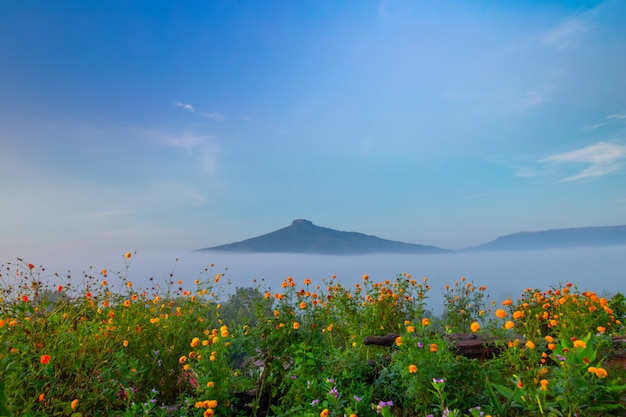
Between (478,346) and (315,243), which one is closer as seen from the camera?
(478,346)

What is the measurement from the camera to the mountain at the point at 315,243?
54959 millimetres

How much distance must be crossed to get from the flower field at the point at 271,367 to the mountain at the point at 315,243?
152 feet

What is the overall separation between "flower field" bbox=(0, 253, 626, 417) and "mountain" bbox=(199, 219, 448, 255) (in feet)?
152

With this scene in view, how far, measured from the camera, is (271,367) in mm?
4523

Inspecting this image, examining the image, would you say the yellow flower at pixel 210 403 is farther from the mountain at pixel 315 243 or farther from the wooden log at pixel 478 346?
the mountain at pixel 315 243

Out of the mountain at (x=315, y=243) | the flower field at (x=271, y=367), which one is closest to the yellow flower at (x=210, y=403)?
the flower field at (x=271, y=367)

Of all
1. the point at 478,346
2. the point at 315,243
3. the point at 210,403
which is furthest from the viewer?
the point at 315,243

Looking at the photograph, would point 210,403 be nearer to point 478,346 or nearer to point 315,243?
point 478,346

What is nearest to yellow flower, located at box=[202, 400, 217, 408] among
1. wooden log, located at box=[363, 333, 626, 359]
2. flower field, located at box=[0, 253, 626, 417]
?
flower field, located at box=[0, 253, 626, 417]

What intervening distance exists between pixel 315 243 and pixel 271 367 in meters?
52.9

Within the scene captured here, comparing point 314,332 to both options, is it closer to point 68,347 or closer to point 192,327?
point 192,327

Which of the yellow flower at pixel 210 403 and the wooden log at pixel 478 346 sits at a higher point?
the wooden log at pixel 478 346

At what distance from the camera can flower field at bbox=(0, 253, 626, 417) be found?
3510 mm

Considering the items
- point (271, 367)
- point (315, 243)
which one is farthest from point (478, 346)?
point (315, 243)
